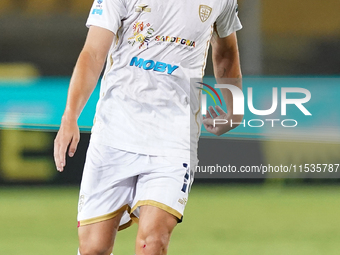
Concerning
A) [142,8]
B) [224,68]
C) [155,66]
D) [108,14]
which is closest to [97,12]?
[108,14]

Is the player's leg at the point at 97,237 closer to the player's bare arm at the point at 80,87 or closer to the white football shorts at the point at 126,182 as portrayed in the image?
the white football shorts at the point at 126,182

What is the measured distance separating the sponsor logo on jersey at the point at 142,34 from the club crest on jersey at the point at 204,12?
25 centimetres

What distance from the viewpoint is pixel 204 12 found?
8.00 feet

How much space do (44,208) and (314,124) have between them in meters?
3.10

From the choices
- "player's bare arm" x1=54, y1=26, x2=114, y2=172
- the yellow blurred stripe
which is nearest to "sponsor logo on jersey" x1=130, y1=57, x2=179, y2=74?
"player's bare arm" x1=54, y1=26, x2=114, y2=172

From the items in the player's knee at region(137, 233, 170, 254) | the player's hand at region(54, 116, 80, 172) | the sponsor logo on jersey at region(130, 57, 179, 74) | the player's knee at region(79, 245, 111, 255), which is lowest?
the player's knee at region(79, 245, 111, 255)

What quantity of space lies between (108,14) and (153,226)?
37.1 inches

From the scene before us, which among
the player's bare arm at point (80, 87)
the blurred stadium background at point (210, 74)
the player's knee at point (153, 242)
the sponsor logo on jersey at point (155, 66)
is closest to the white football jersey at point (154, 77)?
the sponsor logo on jersey at point (155, 66)

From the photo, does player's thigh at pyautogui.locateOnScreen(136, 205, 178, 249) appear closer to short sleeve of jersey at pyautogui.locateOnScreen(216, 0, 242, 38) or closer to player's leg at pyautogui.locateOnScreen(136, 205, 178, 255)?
player's leg at pyautogui.locateOnScreen(136, 205, 178, 255)

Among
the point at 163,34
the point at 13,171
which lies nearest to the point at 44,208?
the point at 13,171

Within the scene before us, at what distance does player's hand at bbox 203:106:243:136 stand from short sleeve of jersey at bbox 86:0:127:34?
82cm

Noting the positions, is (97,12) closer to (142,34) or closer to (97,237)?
(142,34)

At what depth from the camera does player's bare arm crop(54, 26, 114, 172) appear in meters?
1.95

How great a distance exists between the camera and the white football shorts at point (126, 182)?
2.27 metres
